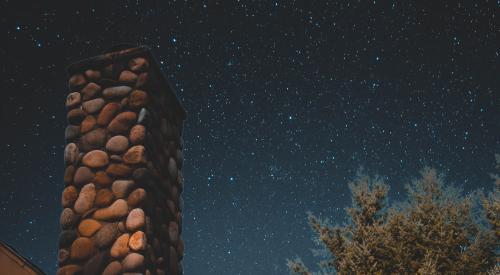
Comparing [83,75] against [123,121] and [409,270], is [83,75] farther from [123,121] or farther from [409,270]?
[409,270]

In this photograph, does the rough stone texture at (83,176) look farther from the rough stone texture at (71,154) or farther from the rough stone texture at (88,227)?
the rough stone texture at (88,227)

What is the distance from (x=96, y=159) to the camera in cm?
274

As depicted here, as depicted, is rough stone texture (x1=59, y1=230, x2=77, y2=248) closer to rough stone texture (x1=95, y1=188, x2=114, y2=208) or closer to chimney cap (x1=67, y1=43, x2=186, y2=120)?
rough stone texture (x1=95, y1=188, x2=114, y2=208)

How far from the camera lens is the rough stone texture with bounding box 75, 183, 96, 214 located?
2.63 m

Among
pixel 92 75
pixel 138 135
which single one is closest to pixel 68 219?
pixel 138 135

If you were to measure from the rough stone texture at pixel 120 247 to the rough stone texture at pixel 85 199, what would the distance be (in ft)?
0.97

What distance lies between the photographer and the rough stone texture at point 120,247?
249 cm

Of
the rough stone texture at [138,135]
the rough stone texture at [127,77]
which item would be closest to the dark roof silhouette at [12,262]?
the rough stone texture at [138,135]

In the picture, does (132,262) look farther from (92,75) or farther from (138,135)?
(92,75)

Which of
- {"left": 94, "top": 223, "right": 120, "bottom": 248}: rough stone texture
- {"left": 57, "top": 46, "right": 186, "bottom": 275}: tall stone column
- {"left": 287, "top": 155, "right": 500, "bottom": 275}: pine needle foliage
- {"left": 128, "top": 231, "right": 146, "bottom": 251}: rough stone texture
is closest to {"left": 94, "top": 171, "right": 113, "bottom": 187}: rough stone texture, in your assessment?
{"left": 57, "top": 46, "right": 186, "bottom": 275}: tall stone column

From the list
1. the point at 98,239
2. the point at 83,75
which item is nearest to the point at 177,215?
the point at 98,239

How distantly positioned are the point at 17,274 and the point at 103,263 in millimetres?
870

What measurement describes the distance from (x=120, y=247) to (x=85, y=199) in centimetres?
39

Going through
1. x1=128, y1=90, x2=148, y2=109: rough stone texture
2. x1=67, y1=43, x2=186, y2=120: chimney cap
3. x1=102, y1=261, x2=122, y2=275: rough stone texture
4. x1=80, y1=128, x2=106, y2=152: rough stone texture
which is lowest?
x1=102, y1=261, x2=122, y2=275: rough stone texture
